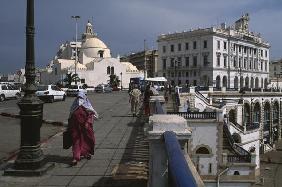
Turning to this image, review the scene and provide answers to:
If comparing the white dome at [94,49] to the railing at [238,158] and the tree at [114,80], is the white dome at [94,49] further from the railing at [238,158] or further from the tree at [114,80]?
the railing at [238,158]

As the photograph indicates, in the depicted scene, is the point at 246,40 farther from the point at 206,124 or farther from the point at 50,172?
the point at 50,172

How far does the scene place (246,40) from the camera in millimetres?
89688

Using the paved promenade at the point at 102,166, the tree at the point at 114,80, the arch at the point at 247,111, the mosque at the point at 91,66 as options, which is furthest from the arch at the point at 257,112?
the paved promenade at the point at 102,166

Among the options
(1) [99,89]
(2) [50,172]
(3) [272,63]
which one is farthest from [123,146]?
(3) [272,63]

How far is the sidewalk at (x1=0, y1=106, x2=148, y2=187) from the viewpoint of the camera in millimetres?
6551

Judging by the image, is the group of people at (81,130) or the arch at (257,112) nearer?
the group of people at (81,130)

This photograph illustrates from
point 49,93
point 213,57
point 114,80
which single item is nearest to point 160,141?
point 49,93

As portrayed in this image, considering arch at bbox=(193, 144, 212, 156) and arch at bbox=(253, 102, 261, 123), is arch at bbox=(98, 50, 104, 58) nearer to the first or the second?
arch at bbox=(253, 102, 261, 123)

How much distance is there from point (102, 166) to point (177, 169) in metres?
4.97

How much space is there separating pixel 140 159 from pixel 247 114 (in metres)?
53.6

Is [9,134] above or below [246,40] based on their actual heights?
below

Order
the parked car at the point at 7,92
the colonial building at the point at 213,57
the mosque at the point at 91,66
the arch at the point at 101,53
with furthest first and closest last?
1. the arch at the point at 101,53
2. the colonial building at the point at 213,57
3. the mosque at the point at 91,66
4. the parked car at the point at 7,92

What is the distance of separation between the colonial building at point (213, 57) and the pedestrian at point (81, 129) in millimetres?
73508

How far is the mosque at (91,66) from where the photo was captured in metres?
77.6
